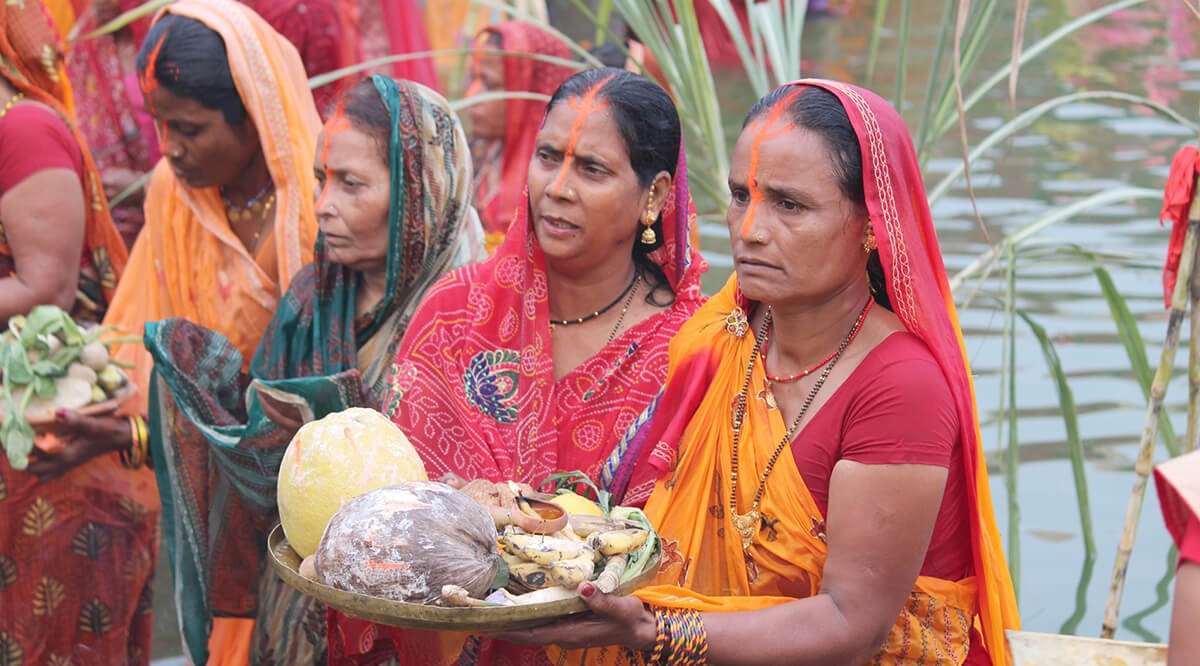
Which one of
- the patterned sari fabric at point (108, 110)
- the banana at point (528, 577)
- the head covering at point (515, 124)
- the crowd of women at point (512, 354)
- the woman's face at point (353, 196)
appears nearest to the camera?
the banana at point (528, 577)

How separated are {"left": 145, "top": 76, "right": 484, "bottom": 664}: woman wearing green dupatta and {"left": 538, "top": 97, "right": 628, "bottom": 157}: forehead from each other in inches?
Answer: 25.3

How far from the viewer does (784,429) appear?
7.92 ft

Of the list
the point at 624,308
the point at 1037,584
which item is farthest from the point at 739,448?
the point at 1037,584

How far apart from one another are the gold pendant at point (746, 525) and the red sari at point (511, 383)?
1.40ft

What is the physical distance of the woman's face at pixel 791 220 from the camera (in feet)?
7.58

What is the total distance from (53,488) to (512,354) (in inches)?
67.6

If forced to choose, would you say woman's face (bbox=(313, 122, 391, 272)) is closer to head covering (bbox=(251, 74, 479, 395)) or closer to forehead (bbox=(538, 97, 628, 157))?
head covering (bbox=(251, 74, 479, 395))

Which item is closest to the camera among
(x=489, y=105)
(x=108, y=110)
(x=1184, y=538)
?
(x=1184, y=538)

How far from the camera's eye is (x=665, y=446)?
8.49ft

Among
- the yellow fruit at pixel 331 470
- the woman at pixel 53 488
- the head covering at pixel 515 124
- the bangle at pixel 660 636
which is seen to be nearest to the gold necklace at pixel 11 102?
the woman at pixel 53 488

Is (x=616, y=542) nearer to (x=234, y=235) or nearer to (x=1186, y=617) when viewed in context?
(x=1186, y=617)

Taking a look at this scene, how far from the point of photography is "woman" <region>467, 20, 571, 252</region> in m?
6.63

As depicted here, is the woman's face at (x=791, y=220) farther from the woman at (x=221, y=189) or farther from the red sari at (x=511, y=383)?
the woman at (x=221, y=189)

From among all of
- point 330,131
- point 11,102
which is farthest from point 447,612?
point 11,102
